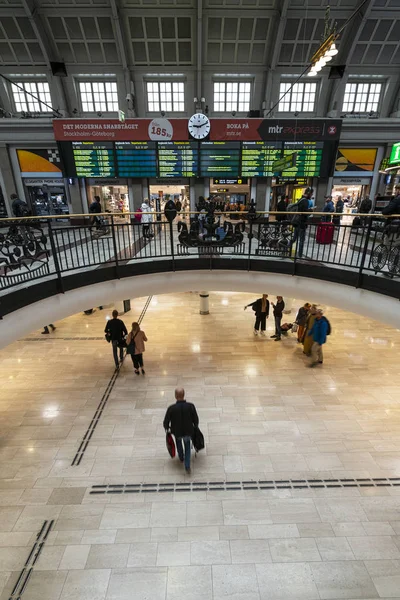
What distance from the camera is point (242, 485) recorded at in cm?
461

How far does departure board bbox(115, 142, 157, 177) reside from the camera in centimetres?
1162

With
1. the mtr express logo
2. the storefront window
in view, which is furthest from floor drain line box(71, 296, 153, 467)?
the mtr express logo

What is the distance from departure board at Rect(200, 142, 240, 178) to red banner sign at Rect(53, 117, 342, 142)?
0.29 meters

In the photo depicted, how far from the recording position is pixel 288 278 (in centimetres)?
655

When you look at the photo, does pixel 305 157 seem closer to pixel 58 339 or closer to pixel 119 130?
pixel 119 130

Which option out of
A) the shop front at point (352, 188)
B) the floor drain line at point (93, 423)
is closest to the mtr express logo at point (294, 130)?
the shop front at point (352, 188)

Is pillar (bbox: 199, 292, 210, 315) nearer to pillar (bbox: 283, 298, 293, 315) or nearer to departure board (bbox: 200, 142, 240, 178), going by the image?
pillar (bbox: 283, 298, 293, 315)

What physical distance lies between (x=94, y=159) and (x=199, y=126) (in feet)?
14.7

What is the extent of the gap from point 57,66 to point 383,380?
15.7 meters

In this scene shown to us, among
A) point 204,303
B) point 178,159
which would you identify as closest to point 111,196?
point 178,159

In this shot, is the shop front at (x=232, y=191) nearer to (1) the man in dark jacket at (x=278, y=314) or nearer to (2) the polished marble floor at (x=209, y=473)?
(1) the man in dark jacket at (x=278, y=314)

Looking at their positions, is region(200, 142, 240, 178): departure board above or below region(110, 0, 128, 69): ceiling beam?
below

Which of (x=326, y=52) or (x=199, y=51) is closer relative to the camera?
(x=326, y=52)

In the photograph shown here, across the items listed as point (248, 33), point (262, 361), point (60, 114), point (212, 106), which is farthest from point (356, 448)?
point (60, 114)
